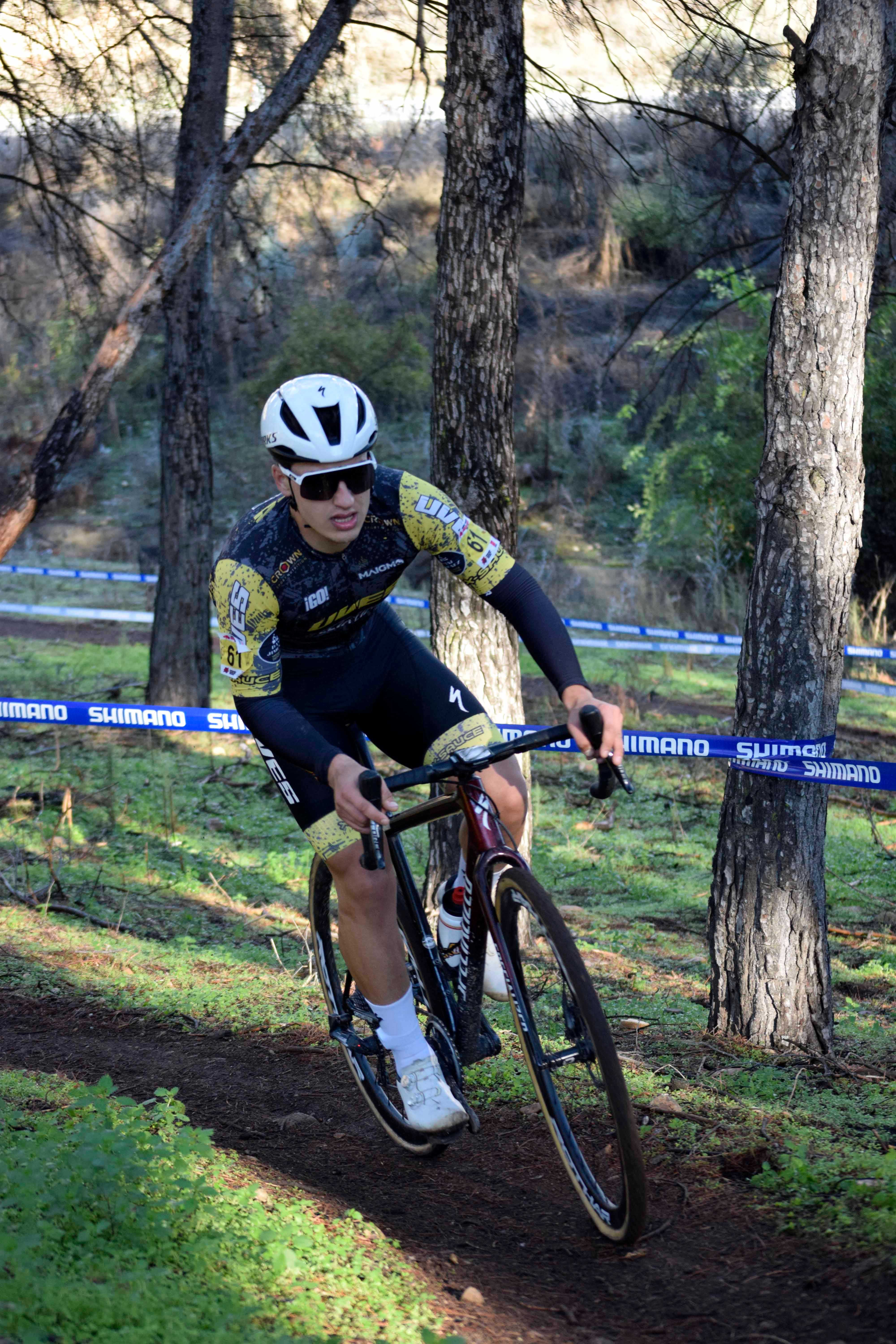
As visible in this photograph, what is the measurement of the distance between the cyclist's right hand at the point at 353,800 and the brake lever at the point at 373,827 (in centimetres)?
1

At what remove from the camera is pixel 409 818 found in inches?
142

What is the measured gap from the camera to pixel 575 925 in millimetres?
6828

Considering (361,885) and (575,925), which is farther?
(575,925)

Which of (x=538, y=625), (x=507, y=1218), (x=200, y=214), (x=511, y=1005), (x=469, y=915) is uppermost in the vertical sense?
(x=200, y=214)

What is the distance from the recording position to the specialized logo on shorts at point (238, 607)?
3.55m

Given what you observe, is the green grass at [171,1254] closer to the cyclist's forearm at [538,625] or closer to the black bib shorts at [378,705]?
the black bib shorts at [378,705]

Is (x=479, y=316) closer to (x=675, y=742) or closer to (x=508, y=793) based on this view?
(x=675, y=742)

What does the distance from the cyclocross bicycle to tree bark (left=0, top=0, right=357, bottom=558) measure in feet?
16.8

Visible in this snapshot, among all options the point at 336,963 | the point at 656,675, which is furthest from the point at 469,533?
the point at 656,675

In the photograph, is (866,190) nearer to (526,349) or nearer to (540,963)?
(540,963)

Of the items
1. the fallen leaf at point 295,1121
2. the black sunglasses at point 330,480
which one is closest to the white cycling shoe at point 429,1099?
the fallen leaf at point 295,1121

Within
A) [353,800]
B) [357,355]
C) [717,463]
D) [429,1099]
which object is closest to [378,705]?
[353,800]

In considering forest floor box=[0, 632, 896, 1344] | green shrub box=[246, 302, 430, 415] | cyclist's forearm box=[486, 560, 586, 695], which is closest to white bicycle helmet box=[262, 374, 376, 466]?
cyclist's forearm box=[486, 560, 586, 695]

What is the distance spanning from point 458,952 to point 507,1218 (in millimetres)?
761
